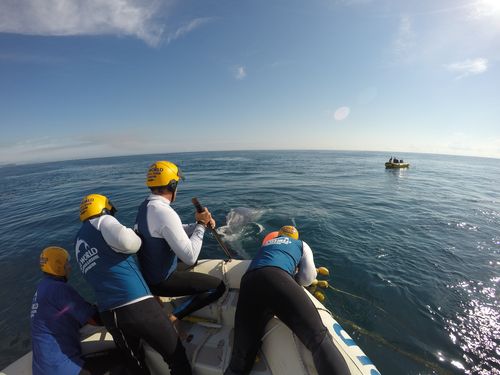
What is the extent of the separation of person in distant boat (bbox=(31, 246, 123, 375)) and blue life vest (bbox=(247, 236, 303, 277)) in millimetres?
2325

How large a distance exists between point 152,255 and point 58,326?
130 cm

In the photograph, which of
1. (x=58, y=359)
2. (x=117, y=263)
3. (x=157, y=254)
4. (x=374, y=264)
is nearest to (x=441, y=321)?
(x=374, y=264)

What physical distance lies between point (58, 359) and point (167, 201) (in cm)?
221

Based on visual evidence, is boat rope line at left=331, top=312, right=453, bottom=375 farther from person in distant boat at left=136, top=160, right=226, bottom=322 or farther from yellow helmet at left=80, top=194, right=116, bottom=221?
yellow helmet at left=80, top=194, right=116, bottom=221

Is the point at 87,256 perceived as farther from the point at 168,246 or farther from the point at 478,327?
the point at 478,327

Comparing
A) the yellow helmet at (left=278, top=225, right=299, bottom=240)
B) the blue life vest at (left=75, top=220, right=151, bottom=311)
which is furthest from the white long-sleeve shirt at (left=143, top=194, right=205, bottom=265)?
the yellow helmet at (left=278, top=225, right=299, bottom=240)

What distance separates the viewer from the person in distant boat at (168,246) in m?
3.00

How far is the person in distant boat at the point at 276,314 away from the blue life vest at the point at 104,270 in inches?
55.8

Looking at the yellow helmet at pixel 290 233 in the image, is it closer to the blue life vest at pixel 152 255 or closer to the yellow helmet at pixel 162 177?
the blue life vest at pixel 152 255

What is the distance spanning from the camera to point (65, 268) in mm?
3072

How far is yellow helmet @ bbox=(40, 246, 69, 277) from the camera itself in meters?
2.94

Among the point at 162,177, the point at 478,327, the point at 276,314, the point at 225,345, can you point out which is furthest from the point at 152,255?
the point at 478,327

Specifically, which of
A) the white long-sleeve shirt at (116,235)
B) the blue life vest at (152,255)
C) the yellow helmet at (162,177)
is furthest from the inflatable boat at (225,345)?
the yellow helmet at (162,177)

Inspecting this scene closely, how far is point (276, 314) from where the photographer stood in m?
2.72
